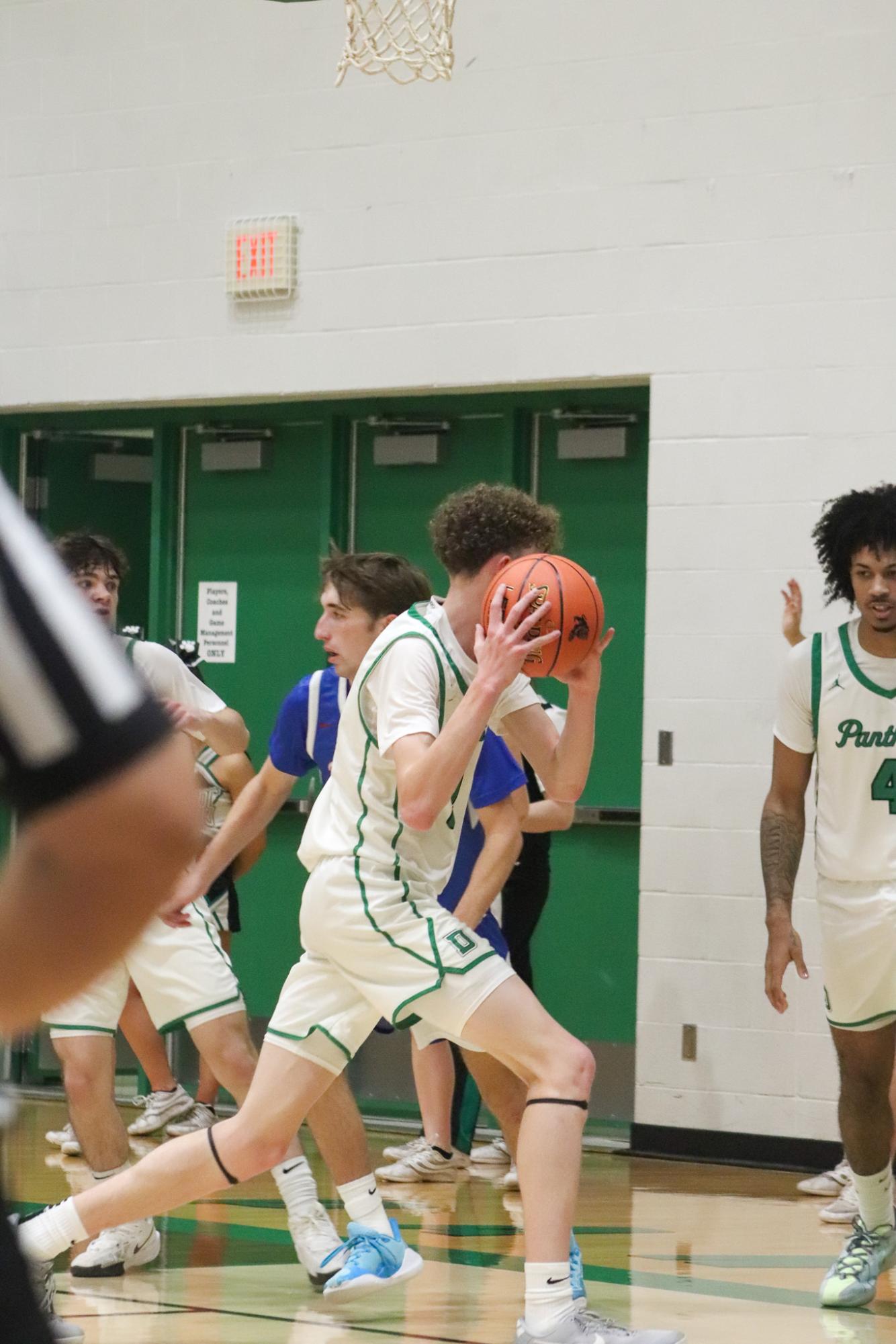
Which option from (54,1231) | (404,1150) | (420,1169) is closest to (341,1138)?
(54,1231)

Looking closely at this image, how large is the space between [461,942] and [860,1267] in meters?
1.40

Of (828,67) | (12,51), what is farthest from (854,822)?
(12,51)

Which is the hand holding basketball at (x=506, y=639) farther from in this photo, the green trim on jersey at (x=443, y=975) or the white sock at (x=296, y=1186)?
the white sock at (x=296, y=1186)

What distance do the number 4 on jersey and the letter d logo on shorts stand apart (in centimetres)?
137

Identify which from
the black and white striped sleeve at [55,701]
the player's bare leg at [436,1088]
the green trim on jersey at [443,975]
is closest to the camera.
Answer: the black and white striped sleeve at [55,701]

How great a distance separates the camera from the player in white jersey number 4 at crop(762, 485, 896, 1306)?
4672 mm

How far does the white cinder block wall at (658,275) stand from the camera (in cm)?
684

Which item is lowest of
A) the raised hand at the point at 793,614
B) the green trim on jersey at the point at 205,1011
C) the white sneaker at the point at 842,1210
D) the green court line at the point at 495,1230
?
the white sneaker at the point at 842,1210

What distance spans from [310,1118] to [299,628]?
3.78m

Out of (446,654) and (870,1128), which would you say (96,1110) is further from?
(870,1128)

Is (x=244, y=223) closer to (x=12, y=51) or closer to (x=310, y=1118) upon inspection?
(x=12, y=51)

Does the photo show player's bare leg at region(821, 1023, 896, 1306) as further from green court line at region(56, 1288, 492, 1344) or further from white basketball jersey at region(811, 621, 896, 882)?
green court line at region(56, 1288, 492, 1344)

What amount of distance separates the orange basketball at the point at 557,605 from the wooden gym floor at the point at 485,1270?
141cm

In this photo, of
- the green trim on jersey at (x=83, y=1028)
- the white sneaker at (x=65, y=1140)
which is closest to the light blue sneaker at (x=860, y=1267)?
the green trim on jersey at (x=83, y=1028)
